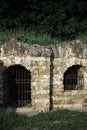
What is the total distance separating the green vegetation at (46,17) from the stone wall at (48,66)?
272 inches

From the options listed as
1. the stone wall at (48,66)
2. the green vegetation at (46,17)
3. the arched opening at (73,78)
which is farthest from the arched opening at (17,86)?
the green vegetation at (46,17)

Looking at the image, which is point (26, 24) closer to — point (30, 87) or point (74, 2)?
point (74, 2)

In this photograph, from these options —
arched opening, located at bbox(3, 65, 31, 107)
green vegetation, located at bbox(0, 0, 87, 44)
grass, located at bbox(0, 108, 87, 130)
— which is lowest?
grass, located at bbox(0, 108, 87, 130)

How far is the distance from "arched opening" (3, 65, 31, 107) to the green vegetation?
650cm

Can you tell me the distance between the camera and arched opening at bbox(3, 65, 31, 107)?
12527 millimetres

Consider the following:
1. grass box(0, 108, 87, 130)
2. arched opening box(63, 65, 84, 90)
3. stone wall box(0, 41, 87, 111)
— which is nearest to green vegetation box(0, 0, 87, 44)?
arched opening box(63, 65, 84, 90)

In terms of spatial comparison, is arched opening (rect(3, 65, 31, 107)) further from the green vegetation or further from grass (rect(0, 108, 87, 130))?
the green vegetation

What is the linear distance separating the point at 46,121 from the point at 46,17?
10325 millimetres

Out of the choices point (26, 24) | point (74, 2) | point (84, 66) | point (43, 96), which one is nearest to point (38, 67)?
point (43, 96)

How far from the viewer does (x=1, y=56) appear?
465 inches

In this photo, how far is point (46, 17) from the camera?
64.3 feet

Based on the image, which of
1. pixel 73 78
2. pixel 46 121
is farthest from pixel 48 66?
pixel 46 121

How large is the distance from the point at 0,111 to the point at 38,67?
82.9 inches

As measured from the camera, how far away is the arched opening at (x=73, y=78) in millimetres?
12852
